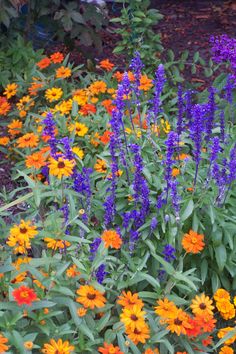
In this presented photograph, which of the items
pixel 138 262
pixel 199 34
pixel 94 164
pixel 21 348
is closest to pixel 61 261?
pixel 138 262

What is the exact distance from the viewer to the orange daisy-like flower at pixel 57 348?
7.91 feet

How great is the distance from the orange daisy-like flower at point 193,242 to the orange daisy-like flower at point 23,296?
795 mm

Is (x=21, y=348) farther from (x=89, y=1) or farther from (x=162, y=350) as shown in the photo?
(x=89, y=1)

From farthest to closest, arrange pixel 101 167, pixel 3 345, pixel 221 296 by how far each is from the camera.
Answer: pixel 101 167
pixel 221 296
pixel 3 345

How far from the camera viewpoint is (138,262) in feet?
10.1

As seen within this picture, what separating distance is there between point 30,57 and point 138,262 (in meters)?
2.57

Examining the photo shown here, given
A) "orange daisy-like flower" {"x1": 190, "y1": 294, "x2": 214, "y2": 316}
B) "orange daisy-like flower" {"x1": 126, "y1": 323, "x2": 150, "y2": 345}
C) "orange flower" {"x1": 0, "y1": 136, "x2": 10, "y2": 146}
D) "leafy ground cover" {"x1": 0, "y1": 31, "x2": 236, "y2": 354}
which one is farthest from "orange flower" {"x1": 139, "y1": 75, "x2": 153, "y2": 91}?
"orange daisy-like flower" {"x1": 126, "y1": 323, "x2": 150, "y2": 345}

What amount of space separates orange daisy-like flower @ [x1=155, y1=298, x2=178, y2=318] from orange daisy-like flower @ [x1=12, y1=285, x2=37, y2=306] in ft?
1.70

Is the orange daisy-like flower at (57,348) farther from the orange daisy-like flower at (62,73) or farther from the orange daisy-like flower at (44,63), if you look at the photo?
the orange daisy-like flower at (44,63)

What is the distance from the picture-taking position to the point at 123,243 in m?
3.24

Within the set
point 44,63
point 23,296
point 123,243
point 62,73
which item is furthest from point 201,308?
point 44,63

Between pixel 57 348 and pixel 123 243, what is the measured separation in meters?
0.90

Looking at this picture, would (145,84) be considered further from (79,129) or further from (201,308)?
(201,308)

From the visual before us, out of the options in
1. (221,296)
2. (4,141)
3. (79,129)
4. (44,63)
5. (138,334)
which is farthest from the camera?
(44,63)
